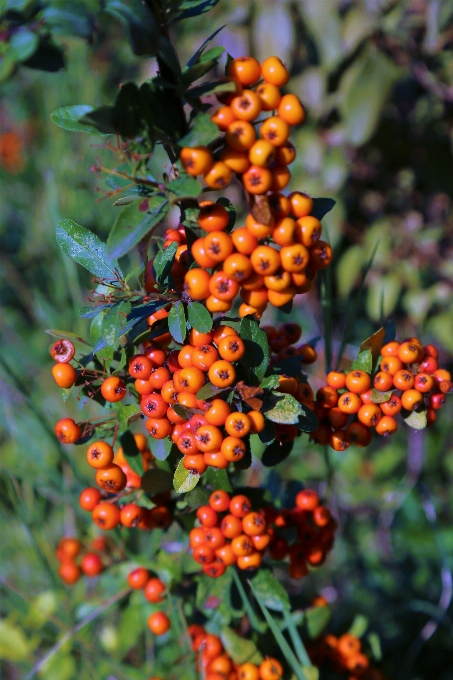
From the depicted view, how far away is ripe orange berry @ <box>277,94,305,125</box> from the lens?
806 millimetres

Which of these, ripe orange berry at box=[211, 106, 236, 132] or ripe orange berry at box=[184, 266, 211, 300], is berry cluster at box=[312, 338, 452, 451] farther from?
ripe orange berry at box=[211, 106, 236, 132]

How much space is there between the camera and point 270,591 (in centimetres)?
117

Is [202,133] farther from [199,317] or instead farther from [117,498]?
[117,498]

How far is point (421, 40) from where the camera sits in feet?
8.68

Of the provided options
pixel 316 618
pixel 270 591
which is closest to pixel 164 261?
pixel 270 591

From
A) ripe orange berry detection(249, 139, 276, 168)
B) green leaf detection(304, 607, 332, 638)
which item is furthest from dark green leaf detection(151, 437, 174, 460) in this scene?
green leaf detection(304, 607, 332, 638)

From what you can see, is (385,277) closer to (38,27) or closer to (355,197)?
(355,197)

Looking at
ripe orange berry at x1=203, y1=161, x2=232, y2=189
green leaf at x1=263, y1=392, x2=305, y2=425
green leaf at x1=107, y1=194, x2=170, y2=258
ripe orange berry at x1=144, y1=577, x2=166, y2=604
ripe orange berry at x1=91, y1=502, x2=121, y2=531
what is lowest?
ripe orange berry at x1=144, y1=577, x2=166, y2=604

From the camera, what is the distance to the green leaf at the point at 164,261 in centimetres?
90

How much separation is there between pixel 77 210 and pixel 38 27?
196 cm

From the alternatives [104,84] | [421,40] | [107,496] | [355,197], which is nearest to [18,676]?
[107,496]

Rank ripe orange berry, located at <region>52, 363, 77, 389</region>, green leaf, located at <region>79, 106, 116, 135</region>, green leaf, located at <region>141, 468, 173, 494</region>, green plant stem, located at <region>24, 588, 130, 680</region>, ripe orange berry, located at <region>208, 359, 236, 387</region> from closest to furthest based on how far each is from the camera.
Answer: green leaf, located at <region>79, 106, 116, 135</region>, ripe orange berry, located at <region>208, 359, 236, 387</region>, ripe orange berry, located at <region>52, 363, 77, 389</region>, green leaf, located at <region>141, 468, 173, 494</region>, green plant stem, located at <region>24, 588, 130, 680</region>

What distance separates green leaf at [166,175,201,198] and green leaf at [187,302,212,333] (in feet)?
0.54

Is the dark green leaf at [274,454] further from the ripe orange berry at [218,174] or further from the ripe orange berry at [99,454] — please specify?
the ripe orange berry at [218,174]
